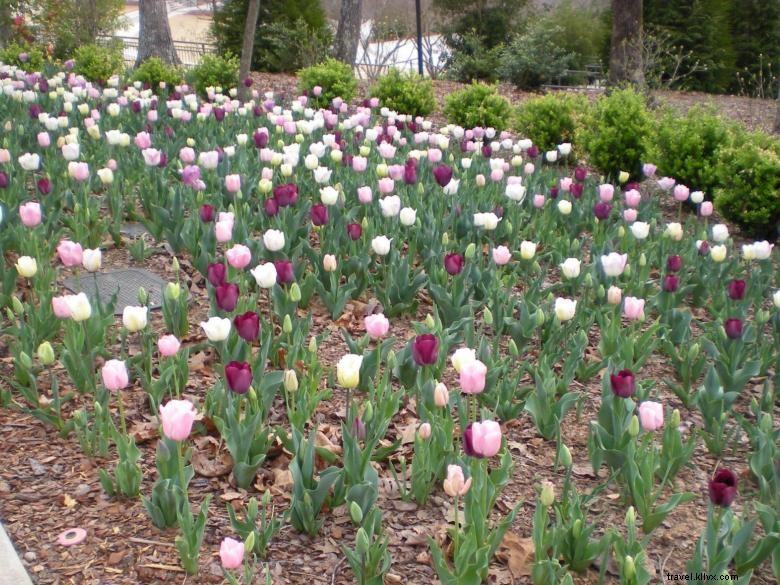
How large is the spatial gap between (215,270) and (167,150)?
3294 millimetres

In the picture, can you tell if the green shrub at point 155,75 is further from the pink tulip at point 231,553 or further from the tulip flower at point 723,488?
A: the tulip flower at point 723,488

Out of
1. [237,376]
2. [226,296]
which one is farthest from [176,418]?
[226,296]

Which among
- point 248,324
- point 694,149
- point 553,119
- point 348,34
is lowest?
point 248,324

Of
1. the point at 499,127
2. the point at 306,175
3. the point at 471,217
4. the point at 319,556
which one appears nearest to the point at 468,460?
the point at 319,556

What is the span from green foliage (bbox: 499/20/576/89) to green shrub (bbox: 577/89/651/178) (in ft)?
28.0

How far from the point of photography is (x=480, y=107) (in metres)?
9.23

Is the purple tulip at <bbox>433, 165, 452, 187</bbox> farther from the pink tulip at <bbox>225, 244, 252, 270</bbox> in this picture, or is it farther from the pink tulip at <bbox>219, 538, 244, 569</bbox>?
the pink tulip at <bbox>219, 538, 244, 569</bbox>

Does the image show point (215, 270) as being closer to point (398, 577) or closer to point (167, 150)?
point (398, 577)

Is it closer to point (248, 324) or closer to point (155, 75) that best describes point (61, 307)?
point (248, 324)

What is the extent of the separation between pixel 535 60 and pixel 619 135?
901 centimetres

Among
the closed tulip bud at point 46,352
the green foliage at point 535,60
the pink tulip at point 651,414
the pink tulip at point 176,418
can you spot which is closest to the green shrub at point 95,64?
the green foliage at point 535,60

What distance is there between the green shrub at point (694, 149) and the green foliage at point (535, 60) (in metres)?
9.39

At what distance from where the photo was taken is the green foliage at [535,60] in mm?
15828

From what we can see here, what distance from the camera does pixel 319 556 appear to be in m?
2.25
